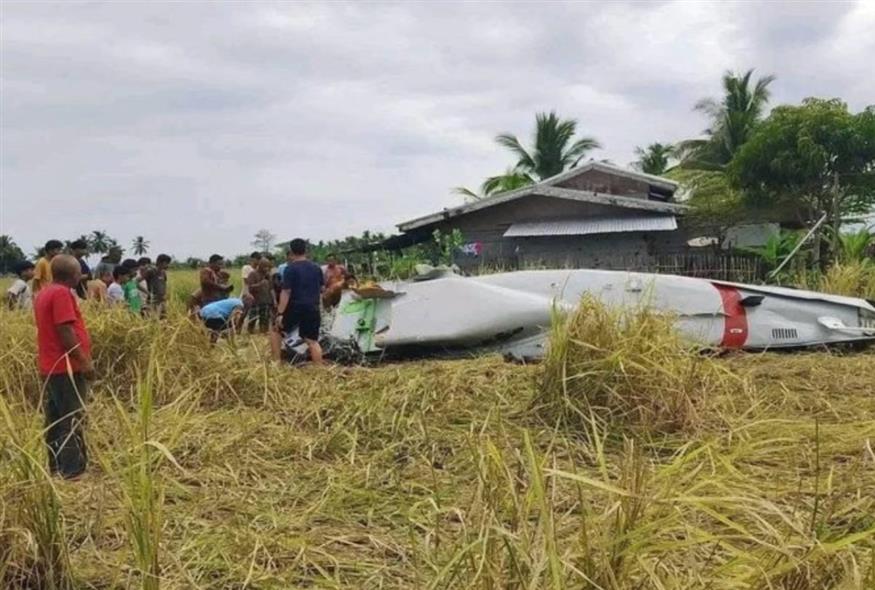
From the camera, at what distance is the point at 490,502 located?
2.14 m

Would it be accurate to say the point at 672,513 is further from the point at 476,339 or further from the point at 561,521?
the point at 476,339

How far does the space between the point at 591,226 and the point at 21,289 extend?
11.0m

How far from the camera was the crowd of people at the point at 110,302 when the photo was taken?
4.21 metres

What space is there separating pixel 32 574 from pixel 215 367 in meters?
3.48

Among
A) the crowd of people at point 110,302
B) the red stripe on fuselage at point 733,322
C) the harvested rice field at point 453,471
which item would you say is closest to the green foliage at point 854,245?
the red stripe on fuselage at point 733,322

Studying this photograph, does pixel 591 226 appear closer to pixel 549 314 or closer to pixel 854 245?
pixel 854 245

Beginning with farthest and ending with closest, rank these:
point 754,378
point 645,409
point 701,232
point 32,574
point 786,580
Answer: point 701,232 < point 754,378 < point 645,409 < point 32,574 < point 786,580

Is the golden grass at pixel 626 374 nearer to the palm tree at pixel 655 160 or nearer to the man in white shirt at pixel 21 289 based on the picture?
the man in white shirt at pixel 21 289

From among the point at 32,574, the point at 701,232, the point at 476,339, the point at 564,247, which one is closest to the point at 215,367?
the point at 476,339

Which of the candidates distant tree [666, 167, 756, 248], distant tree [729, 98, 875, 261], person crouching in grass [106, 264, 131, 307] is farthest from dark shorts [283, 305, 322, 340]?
distant tree [729, 98, 875, 261]

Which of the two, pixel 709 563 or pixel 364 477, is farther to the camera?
pixel 364 477

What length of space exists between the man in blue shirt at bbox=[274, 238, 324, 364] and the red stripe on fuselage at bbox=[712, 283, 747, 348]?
12.0 ft

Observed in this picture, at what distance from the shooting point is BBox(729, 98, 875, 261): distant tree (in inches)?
661

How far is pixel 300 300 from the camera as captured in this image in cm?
770
